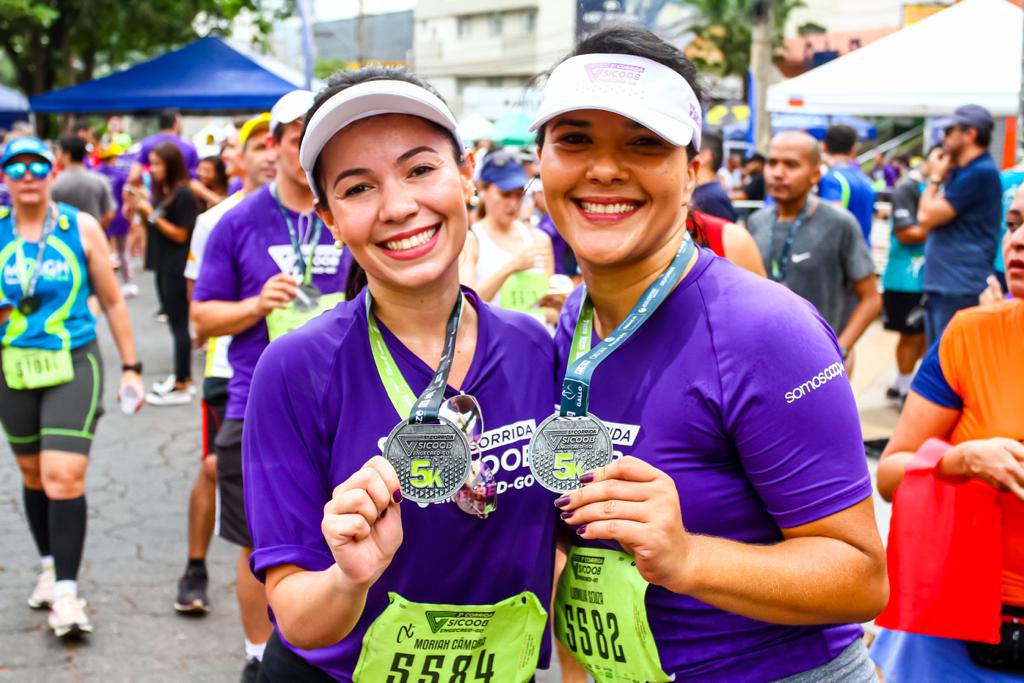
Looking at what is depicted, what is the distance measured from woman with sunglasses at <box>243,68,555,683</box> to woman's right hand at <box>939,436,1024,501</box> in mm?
973

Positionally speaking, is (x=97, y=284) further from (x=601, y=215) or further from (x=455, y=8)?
(x=455, y=8)

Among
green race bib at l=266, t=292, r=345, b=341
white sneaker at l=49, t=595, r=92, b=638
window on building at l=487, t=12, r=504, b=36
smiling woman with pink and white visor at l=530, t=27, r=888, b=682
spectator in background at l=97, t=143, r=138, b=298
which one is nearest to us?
smiling woman with pink and white visor at l=530, t=27, r=888, b=682

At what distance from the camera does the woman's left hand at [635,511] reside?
1.51 meters

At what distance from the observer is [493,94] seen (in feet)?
103

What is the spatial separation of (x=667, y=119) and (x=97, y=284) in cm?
384

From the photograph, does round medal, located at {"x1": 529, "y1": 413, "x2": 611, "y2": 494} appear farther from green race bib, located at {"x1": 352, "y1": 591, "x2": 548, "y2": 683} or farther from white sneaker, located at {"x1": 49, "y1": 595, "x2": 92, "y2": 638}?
white sneaker, located at {"x1": 49, "y1": 595, "x2": 92, "y2": 638}

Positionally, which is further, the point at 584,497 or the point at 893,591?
the point at 893,591

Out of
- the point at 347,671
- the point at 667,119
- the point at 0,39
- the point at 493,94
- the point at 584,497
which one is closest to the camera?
the point at 584,497

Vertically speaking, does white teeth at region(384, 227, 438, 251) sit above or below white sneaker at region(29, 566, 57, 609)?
above

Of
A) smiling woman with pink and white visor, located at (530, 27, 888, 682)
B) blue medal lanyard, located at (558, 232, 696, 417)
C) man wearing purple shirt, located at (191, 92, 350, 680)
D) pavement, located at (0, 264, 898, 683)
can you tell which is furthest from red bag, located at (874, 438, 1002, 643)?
man wearing purple shirt, located at (191, 92, 350, 680)

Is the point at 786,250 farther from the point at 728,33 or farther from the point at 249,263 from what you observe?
the point at 728,33

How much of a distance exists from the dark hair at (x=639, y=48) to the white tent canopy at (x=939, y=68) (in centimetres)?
720

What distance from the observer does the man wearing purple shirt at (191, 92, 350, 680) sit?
158 inches

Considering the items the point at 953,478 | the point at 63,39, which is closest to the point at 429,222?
the point at 953,478
